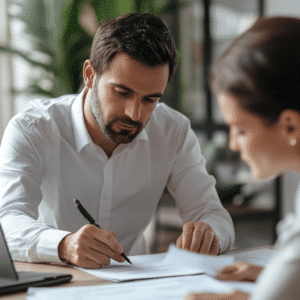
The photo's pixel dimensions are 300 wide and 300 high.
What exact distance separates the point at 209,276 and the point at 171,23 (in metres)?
3.48

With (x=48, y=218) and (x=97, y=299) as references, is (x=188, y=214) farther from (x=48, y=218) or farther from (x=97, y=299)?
(x=97, y=299)

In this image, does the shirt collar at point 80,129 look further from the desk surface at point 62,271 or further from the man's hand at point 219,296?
the man's hand at point 219,296

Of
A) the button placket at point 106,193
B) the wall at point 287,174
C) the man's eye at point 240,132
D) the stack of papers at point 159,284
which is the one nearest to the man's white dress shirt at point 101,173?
the button placket at point 106,193

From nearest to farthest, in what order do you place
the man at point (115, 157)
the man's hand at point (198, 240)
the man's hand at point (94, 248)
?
the man's hand at point (94, 248) < the man's hand at point (198, 240) < the man at point (115, 157)

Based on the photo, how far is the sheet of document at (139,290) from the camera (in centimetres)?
79

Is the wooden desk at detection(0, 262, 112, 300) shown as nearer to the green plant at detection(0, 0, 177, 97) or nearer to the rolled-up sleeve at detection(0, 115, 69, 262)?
the rolled-up sleeve at detection(0, 115, 69, 262)

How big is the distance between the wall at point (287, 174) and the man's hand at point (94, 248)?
9.26 feet

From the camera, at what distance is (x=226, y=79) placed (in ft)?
2.44

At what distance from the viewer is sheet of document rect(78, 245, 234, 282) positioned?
0.83 meters

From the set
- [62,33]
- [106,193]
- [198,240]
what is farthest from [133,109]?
[62,33]

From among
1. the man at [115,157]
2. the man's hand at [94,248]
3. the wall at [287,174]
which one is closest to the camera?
the man's hand at [94,248]

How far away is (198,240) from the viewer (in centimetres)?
116

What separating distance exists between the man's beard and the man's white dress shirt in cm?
8

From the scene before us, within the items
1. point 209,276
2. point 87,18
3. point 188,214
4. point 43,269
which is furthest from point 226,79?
point 87,18
